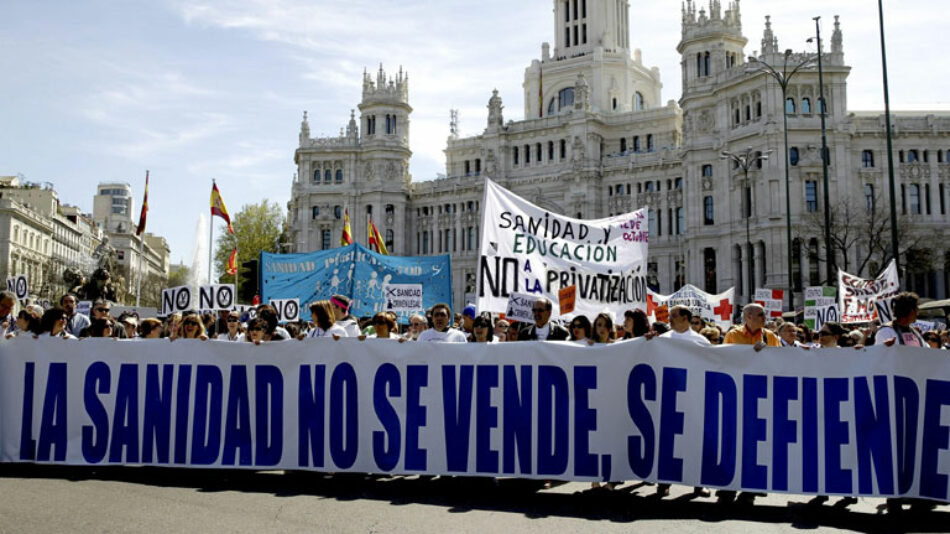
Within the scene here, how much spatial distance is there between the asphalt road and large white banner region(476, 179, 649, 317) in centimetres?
294

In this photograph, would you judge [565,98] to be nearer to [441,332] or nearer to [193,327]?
[441,332]

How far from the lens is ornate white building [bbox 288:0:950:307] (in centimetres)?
5275

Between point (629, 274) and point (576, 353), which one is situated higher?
point (629, 274)

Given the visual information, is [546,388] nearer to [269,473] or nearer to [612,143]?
[269,473]

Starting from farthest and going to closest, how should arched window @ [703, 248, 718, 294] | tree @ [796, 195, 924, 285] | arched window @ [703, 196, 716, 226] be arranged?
arched window @ [703, 196, 716, 226] → arched window @ [703, 248, 718, 294] → tree @ [796, 195, 924, 285]

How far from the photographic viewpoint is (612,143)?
237ft

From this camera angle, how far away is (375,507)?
7.65 m

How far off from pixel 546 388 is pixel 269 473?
3.50 m

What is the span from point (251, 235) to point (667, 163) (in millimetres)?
46719

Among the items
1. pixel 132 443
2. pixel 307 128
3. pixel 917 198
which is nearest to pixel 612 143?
pixel 917 198

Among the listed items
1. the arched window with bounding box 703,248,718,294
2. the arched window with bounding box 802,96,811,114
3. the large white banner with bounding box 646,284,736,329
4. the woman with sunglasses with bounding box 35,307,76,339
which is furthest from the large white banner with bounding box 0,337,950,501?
the arched window with bounding box 703,248,718,294

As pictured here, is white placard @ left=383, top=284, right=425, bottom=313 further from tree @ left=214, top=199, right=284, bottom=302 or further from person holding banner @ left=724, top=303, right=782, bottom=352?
tree @ left=214, top=199, right=284, bottom=302

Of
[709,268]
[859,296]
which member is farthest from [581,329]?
[709,268]

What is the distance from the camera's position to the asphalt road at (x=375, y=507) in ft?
22.9
